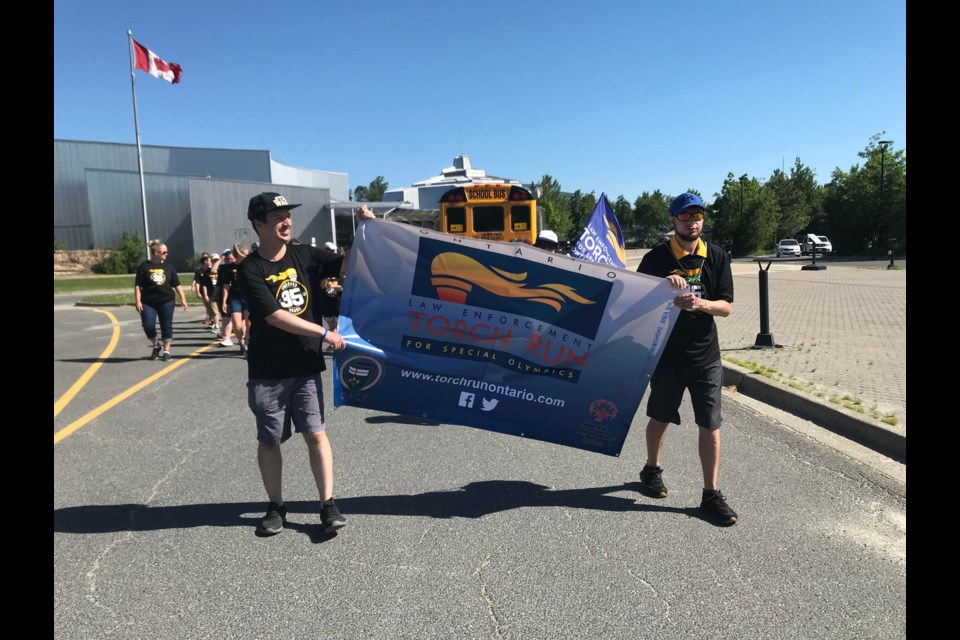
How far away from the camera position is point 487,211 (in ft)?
37.5

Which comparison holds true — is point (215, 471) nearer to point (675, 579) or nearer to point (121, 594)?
point (121, 594)

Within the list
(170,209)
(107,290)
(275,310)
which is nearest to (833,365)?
(275,310)

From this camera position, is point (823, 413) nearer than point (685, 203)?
No

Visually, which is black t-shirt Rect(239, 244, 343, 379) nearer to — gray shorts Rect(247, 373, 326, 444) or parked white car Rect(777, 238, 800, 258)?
gray shorts Rect(247, 373, 326, 444)

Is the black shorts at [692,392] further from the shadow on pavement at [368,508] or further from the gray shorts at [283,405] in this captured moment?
the gray shorts at [283,405]

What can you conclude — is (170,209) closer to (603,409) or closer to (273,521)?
(273,521)

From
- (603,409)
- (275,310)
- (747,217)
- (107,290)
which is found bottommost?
(603,409)

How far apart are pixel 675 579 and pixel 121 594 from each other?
275 centimetres

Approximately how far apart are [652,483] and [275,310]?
269 centimetres

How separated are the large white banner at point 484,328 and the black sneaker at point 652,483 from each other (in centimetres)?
46

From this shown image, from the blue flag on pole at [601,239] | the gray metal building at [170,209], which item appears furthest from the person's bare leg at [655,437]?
the gray metal building at [170,209]

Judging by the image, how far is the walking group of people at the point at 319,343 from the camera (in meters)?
3.52

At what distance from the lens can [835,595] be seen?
9.31 feet
